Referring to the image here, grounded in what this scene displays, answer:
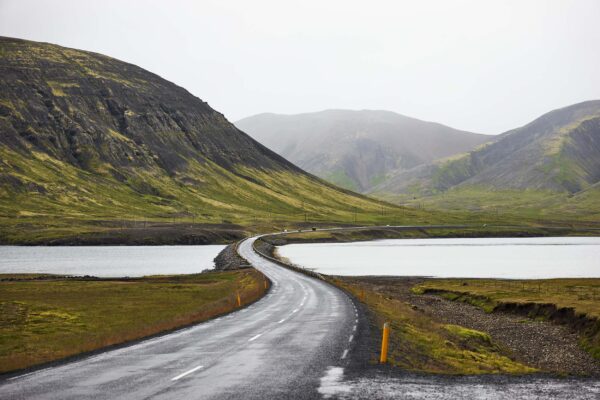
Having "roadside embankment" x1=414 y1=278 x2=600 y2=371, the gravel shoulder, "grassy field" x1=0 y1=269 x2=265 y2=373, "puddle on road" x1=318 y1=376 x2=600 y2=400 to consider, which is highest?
"puddle on road" x1=318 y1=376 x2=600 y2=400

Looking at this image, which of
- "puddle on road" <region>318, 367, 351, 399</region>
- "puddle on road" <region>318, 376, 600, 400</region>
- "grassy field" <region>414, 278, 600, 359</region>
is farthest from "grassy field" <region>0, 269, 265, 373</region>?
"grassy field" <region>414, 278, 600, 359</region>

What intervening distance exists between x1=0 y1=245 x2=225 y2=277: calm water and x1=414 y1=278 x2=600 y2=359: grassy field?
54.7 m

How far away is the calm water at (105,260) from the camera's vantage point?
398 ft

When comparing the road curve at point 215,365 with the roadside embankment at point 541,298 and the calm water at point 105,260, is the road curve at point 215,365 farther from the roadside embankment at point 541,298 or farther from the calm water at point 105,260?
the calm water at point 105,260

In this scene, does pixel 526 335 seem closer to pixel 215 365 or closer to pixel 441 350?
pixel 441 350

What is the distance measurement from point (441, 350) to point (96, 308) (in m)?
41.6

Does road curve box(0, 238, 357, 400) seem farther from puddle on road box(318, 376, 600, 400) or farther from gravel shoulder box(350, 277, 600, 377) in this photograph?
gravel shoulder box(350, 277, 600, 377)

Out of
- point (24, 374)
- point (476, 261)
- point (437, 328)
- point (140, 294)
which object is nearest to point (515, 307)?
point (437, 328)

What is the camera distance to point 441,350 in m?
32.3

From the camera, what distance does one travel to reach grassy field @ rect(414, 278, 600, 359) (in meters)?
48.3

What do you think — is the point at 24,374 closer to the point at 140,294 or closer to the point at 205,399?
the point at 205,399

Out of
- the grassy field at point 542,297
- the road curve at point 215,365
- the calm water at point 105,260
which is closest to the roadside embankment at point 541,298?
the grassy field at point 542,297

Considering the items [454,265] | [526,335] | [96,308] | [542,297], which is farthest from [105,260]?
[526,335]

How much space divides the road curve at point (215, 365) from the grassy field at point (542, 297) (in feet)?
62.9
